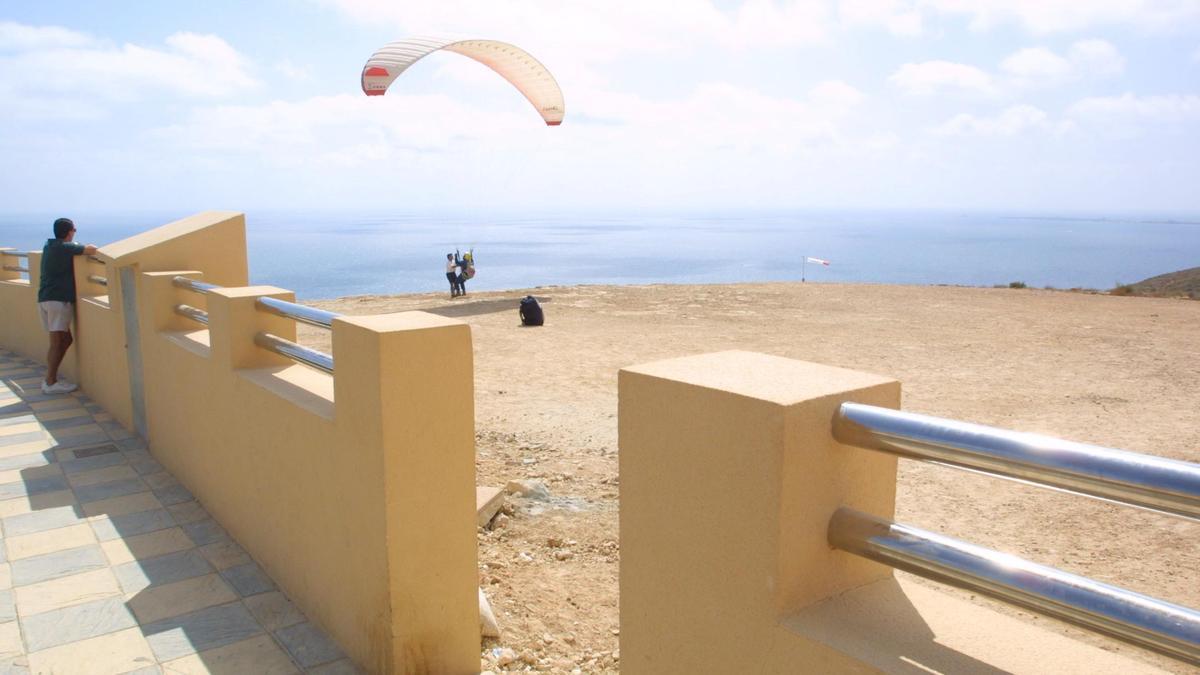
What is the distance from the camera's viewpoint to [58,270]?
27.2ft

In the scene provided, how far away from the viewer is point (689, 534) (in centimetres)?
191

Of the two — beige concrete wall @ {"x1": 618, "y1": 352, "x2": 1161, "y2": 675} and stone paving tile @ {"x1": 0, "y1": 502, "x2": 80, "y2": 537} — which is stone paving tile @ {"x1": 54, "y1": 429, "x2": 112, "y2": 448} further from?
beige concrete wall @ {"x1": 618, "y1": 352, "x2": 1161, "y2": 675}

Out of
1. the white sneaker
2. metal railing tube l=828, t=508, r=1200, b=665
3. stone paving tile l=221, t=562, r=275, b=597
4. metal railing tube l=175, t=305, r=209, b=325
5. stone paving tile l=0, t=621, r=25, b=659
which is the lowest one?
stone paving tile l=0, t=621, r=25, b=659

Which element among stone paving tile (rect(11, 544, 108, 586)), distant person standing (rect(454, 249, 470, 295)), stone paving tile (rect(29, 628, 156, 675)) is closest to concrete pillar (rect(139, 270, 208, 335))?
stone paving tile (rect(11, 544, 108, 586))

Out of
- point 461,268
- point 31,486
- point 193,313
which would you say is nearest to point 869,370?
point 193,313

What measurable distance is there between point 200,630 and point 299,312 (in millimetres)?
1506

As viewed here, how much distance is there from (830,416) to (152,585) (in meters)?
3.94

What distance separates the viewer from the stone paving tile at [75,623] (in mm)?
3824

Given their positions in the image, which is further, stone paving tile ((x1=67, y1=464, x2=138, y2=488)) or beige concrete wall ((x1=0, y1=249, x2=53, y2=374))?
beige concrete wall ((x1=0, y1=249, x2=53, y2=374))

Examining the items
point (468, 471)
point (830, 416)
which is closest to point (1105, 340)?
point (468, 471)

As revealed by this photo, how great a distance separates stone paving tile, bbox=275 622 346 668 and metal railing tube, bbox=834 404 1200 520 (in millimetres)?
2832

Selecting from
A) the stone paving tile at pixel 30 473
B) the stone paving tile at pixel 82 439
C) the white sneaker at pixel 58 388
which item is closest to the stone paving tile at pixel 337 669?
the stone paving tile at pixel 30 473

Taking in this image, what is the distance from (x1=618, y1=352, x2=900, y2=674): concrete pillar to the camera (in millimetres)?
1684

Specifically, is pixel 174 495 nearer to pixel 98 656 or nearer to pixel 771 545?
pixel 98 656
